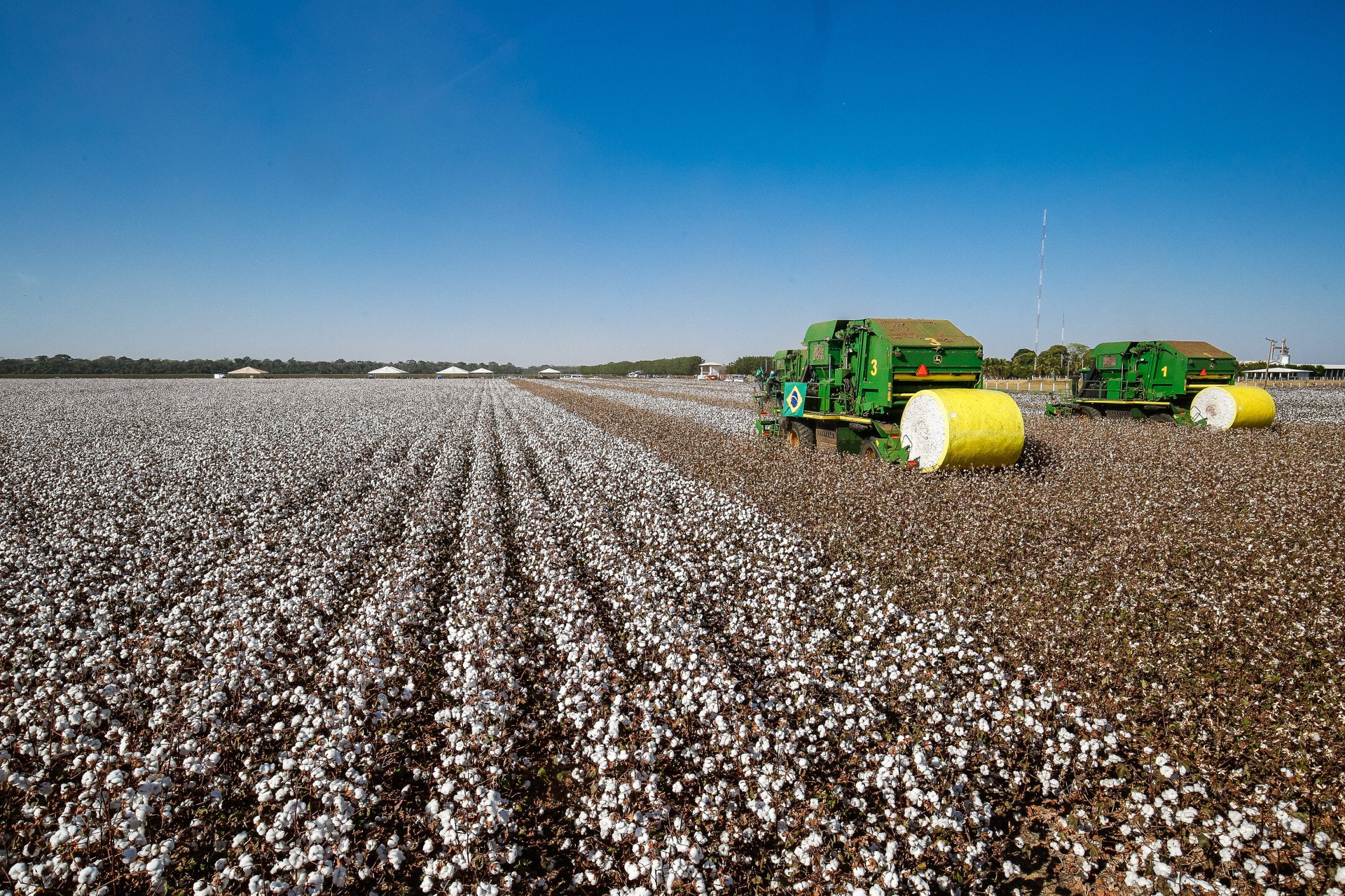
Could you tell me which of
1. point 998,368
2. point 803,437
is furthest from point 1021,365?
point 803,437

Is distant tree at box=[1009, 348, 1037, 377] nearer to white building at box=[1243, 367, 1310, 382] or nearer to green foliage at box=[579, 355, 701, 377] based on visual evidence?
white building at box=[1243, 367, 1310, 382]

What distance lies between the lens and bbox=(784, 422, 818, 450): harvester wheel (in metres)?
15.8

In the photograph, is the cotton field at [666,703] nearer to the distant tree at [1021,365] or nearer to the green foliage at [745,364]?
the distant tree at [1021,365]

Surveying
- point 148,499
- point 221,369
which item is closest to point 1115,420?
point 148,499

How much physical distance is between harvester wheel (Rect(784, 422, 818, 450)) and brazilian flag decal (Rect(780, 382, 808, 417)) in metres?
0.46

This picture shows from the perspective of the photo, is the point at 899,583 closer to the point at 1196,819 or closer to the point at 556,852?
the point at 1196,819

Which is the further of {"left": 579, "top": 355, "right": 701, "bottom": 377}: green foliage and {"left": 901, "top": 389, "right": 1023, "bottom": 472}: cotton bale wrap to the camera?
{"left": 579, "top": 355, "right": 701, "bottom": 377}: green foliage

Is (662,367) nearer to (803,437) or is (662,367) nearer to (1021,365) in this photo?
(1021,365)

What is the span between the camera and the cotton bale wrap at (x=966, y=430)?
440 inches

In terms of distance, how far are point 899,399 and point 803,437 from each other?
11.6ft

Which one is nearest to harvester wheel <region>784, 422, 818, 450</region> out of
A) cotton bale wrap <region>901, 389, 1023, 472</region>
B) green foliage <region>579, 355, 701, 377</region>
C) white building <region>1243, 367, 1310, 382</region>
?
cotton bale wrap <region>901, 389, 1023, 472</region>

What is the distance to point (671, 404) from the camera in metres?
35.0

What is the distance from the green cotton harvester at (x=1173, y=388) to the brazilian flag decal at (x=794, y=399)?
42.2ft

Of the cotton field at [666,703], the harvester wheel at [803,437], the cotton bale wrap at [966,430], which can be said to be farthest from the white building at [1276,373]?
the cotton field at [666,703]
